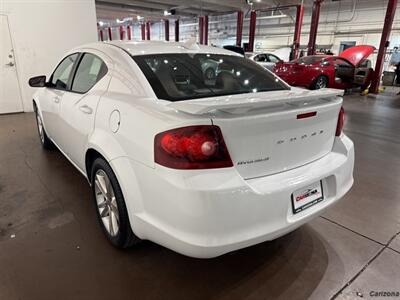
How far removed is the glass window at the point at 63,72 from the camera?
8.40 feet

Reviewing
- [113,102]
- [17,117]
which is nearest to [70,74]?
[113,102]

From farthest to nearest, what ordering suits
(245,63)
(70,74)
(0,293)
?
(70,74) < (245,63) < (0,293)

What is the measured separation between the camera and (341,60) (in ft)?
30.2

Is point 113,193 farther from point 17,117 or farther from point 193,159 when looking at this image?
point 17,117

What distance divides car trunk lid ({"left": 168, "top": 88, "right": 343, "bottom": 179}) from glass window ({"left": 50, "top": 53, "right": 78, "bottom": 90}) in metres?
1.68

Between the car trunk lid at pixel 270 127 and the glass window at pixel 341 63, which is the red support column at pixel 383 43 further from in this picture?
the car trunk lid at pixel 270 127

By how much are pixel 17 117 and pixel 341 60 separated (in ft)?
30.2

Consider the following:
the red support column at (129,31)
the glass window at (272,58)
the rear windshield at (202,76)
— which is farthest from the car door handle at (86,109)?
the red support column at (129,31)

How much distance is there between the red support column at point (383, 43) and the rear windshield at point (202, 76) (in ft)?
32.3

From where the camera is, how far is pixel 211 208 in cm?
119

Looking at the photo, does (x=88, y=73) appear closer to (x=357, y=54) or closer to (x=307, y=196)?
(x=307, y=196)

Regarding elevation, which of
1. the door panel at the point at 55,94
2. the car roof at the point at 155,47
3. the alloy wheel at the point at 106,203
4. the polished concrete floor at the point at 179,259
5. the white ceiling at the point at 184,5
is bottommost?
the polished concrete floor at the point at 179,259

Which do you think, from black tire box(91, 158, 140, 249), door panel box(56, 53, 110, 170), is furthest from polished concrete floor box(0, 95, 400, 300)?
door panel box(56, 53, 110, 170)

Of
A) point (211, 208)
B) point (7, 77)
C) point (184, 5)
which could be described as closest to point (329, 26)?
point (184, 5)
